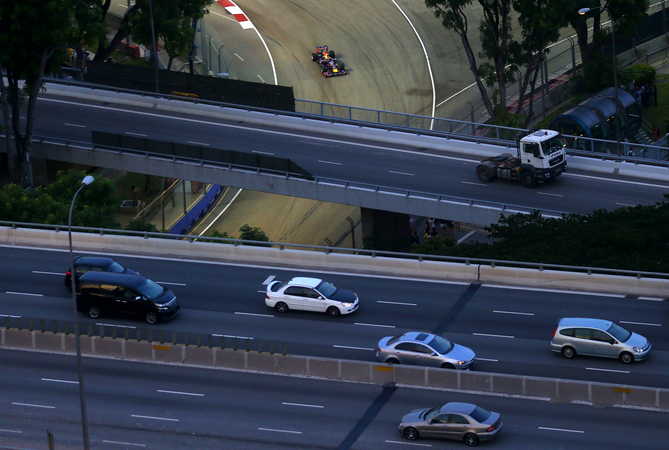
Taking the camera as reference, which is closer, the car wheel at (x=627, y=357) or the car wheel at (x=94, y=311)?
the car wheel at (x=627, y=357)

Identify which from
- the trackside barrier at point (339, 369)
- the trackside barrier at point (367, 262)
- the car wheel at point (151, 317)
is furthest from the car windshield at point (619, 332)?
the car wheel at point (151, 317)

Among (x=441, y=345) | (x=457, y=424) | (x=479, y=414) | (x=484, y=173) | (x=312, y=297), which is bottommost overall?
(x=457, y=424)

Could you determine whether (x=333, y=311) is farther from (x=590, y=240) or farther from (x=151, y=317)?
(x=590, y=240)

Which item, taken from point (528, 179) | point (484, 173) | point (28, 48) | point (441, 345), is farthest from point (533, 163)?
point (28, 48)

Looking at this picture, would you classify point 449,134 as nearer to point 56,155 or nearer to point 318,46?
point 56,155

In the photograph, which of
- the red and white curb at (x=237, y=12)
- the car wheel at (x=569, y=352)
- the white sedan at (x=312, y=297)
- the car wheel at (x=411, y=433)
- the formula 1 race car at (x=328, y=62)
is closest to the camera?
the car wheel at (x=411, y=433)

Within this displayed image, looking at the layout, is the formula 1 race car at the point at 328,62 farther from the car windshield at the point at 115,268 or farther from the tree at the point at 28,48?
the car windshield at the point at 115,268

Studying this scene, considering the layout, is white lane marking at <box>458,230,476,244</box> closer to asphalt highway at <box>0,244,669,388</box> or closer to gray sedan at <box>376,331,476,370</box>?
asphalt highway at <box>0,244,669,388</box>
